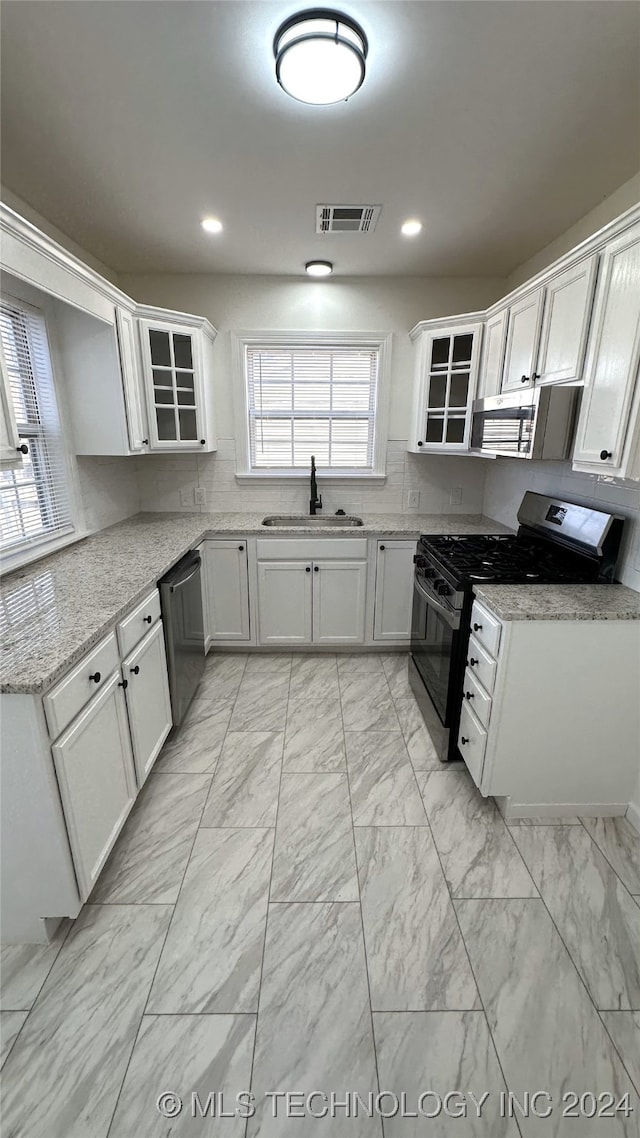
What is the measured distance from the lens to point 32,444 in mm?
2242

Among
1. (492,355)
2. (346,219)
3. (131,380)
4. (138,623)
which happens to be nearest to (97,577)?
(138,623)

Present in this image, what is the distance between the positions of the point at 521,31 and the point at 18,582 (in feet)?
8.38

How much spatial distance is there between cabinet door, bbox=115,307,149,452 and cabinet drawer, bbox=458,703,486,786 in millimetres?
2348

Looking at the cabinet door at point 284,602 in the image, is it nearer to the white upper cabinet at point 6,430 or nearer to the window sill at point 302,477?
the window sill at point 302,477

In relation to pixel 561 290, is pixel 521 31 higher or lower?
higher

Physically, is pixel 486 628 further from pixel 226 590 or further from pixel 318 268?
pixel 318 268

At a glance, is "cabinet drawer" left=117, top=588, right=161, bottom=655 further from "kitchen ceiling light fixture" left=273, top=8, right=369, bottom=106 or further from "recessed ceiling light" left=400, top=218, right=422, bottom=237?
"recessed ceiling light" left=400, top=218, right=422, bottom=237

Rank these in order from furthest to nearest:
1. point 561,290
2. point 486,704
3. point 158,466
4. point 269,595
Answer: point 158,466
point 269,595
point 561,290
point 486,704

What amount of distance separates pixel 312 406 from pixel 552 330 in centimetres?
178

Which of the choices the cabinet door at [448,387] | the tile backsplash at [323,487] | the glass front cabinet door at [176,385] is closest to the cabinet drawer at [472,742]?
the cabinet door at [448,387]

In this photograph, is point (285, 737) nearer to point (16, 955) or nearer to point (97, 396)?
point (16, 955)

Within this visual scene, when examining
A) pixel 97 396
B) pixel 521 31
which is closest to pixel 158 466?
pixel 97 396

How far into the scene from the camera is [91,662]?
1396 mm

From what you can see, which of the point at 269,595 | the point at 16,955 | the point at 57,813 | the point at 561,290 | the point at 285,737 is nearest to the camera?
the point at 57,813
